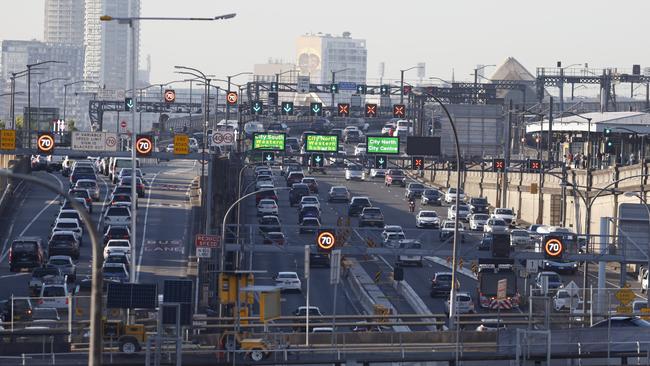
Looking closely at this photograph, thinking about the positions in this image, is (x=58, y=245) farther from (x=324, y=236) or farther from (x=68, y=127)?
(x=68, y=127)

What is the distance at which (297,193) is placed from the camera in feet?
370

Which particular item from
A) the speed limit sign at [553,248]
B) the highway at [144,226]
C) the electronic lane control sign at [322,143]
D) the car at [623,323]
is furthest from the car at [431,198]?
the car at [623,323]

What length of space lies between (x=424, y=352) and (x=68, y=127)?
160 m

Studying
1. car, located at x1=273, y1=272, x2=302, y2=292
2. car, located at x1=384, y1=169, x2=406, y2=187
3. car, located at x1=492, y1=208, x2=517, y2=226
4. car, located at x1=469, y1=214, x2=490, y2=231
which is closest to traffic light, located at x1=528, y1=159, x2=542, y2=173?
car, located at x1=492, y1=208, x2=517, y2=226

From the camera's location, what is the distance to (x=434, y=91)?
148 meters

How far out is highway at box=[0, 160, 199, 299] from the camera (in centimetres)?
7134

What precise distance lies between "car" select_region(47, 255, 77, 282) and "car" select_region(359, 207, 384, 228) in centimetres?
2856

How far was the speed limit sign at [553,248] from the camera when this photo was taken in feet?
211

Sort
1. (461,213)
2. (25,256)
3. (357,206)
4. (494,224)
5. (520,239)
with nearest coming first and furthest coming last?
(25,256), (520,239), (494,224), (357,206), (461,213)

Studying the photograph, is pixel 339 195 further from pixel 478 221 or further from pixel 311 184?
pixel 478 221

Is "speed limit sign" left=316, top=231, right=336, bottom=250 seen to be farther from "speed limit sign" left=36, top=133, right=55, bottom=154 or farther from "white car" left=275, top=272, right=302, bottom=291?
"speed limit sign" left=36, top=133, right=55, bottom=154

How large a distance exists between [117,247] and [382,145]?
20.6m

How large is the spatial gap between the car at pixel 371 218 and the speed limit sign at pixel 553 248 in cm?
3030

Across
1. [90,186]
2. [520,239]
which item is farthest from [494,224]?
[90,186]
